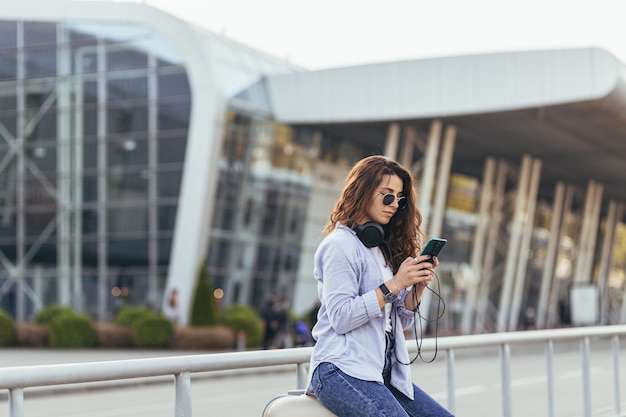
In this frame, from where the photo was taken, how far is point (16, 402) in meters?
3.37

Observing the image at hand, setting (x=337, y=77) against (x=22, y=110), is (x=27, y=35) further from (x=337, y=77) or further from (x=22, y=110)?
(x=337, y=77)

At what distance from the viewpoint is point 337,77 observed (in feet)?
84.8

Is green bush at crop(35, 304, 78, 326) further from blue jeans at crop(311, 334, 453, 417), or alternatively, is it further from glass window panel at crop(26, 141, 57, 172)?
blue jeans at crop(311, 334, 453, 417)

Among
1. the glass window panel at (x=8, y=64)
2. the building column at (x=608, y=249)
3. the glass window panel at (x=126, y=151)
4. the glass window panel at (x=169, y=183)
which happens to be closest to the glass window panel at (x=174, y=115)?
the glass window panel at (x=126, y=151)

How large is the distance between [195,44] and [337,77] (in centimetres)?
397

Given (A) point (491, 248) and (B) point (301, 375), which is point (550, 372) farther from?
(A) point (491, 248)

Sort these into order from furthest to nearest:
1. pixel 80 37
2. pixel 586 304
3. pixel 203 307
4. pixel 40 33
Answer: pixel 586 304, pixel 40 33, pixel 80 37, pixel 203 307

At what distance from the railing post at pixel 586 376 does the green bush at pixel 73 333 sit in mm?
19361

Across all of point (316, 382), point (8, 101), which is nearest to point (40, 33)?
point (8, 101)

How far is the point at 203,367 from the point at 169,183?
77.2ft

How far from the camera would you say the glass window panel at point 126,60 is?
27344mm

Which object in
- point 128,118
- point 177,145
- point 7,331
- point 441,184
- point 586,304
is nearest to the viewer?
point 7,331

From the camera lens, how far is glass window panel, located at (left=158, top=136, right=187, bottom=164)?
26.8m

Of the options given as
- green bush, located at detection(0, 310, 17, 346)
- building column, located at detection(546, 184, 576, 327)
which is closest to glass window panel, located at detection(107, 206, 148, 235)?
green bush, located at detection(0, 310, 17, 346)
